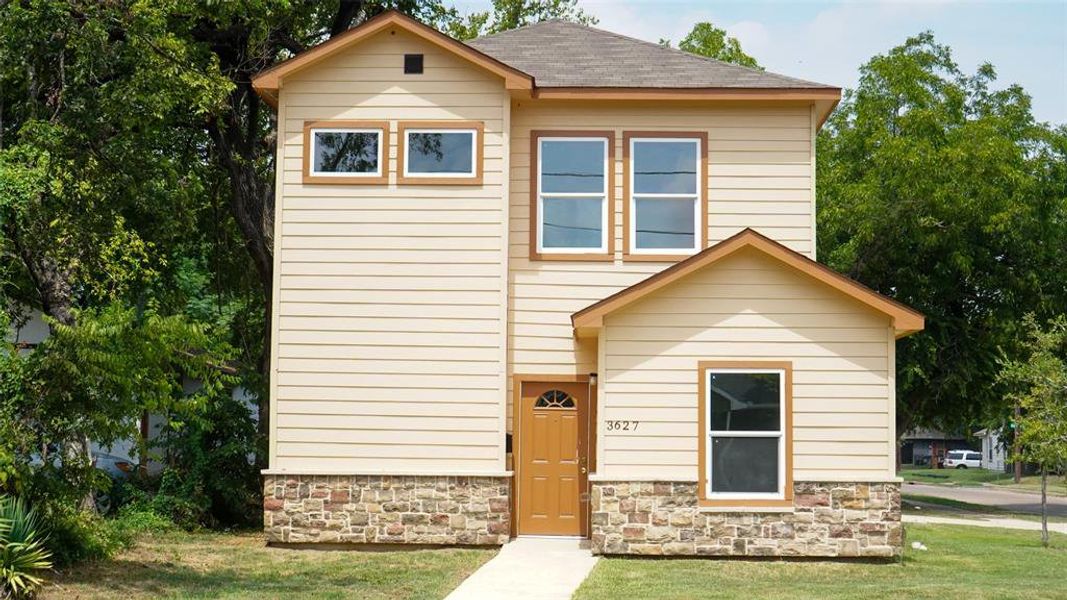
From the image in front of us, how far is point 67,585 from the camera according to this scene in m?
11.6

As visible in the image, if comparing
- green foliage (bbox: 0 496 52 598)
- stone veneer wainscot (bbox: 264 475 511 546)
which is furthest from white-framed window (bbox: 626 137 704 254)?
green foliage (bbox: 0 496 52 598)

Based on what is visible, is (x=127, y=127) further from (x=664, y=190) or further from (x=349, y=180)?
(x=664, y=190)

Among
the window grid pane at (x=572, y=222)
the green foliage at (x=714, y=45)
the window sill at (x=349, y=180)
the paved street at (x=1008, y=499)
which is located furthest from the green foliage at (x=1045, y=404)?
the green foliage at (x=714, y=45)

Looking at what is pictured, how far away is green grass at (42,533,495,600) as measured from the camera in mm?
11719

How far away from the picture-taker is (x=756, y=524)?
1469 centimetres

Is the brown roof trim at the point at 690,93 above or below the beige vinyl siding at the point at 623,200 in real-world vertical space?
→ above

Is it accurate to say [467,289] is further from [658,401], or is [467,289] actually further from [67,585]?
[67,585]

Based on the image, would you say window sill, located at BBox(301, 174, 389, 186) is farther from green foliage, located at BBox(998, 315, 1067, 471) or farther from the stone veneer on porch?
green foliage, located at BBox(998, 315, 1067, 471)

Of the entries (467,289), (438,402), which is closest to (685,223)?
(467,289)

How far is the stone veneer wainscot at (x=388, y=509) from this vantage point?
15.6m

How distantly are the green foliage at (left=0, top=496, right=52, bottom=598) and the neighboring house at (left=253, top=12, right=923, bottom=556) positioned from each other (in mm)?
4586

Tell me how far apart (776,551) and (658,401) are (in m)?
2.28

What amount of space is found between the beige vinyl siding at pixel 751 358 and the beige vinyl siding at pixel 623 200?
1503mm

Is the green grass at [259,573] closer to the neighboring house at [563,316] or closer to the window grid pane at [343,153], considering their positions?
the neighboring house at [563,316]
